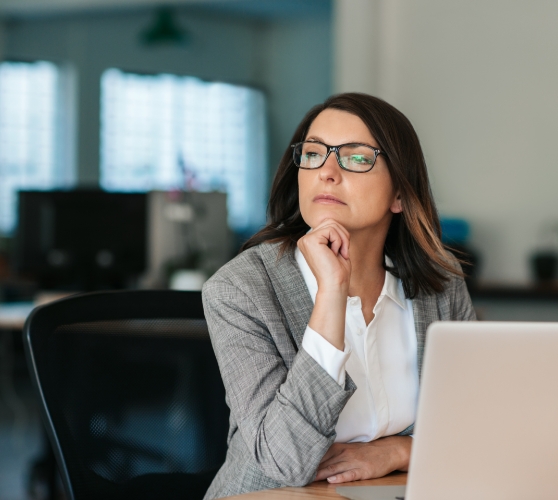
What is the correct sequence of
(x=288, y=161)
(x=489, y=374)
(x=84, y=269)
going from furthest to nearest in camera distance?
(x=84, y=269)
(x=288, y=161)
(x=489, y=374)

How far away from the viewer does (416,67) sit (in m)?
5.32

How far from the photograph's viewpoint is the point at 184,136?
7496 millimetres

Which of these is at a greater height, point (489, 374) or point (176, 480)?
point (489, 374)

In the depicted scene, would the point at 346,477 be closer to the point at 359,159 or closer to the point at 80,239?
the point at 359,159

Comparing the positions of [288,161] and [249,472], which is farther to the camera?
[288,161]

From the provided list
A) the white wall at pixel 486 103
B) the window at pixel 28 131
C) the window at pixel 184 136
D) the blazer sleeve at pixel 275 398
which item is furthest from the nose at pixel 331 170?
the window at pixel 28 131

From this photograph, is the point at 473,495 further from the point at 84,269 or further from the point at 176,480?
the point at 84,269

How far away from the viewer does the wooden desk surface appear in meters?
1.00

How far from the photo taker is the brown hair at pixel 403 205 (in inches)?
54.1

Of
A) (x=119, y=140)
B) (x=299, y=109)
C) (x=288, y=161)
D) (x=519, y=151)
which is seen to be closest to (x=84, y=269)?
(x=288, y=161)

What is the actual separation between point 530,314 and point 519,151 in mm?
1016

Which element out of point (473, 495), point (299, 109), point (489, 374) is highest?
point (299, 109)

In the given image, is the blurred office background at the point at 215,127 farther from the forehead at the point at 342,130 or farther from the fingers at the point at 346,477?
the fingers at the point at 346,477

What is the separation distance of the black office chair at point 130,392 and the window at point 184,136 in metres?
5.88
